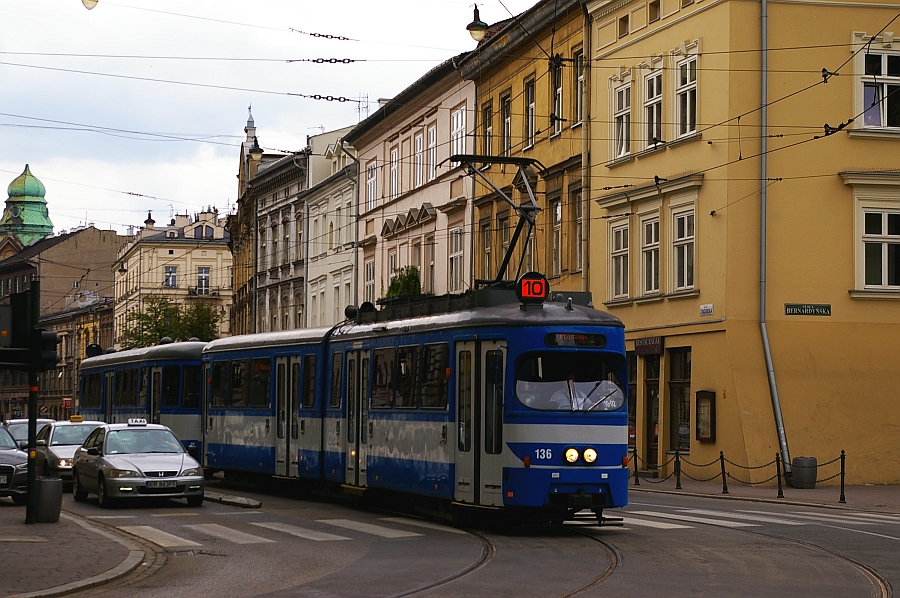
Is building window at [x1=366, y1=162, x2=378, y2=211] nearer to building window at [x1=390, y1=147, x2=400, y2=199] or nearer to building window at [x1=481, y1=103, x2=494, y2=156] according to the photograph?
building window at [x1=390, y1=147, x2=400, y2=199]

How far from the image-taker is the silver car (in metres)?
24.6

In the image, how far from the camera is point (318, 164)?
69625 millimetres

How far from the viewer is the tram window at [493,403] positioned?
19.2m

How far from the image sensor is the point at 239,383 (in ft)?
101

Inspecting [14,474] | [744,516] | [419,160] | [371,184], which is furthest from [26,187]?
[744,516]

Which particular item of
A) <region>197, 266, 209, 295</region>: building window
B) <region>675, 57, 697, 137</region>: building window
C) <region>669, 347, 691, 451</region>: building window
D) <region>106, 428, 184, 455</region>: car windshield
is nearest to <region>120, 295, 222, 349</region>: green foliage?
<region>197, 266, 209, 295</region>: building window

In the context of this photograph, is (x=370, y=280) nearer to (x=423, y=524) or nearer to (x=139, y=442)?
(x=139, y=442)

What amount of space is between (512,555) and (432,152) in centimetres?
3766

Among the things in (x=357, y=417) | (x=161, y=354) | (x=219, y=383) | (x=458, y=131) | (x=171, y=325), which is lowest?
(x=357, y=417)

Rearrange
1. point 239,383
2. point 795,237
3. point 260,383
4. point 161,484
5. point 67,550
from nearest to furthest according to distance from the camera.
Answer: point 67,550
point 161,484
point 260,383
point 239,383
point 795,237

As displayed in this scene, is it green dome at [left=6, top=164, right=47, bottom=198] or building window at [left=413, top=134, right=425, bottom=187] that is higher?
green dome at [left=6, top=164, right=47, bottom=198]

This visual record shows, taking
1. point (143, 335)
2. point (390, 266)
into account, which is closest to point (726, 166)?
point (390, 266)

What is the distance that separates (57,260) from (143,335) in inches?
2327

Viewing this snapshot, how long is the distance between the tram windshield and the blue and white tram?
13843mm
